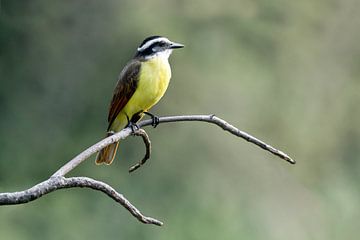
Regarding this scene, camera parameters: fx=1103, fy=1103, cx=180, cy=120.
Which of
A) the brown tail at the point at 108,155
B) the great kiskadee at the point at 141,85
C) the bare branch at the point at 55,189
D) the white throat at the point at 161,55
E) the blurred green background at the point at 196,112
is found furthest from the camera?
the blurred green background at the point at 196,112

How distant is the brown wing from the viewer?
12.6 ft

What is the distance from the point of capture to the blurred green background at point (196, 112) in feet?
35.2

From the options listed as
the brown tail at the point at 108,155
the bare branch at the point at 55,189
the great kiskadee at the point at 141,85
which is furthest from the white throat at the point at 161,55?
the bare branch at the point at 55,189

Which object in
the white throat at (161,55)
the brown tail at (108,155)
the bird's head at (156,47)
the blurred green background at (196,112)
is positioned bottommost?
the brown tail at (108,155)

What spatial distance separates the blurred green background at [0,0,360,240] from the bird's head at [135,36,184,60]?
18.9ft

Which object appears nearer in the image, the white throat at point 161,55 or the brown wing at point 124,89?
the brown wing at point 124,89

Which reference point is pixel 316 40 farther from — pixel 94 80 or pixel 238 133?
pixel 238 133

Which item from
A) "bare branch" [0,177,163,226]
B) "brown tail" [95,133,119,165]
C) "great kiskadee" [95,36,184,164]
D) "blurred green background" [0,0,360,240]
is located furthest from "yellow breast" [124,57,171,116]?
"blurred green background" [0,0,360,240]

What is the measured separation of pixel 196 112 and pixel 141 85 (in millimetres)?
7047

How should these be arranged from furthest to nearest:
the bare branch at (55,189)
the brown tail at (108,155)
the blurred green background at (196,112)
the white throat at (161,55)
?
the blurred green background at (196,112), the white throat at (161,55), the brown tail at (108,155), the bare branch at (55,189)

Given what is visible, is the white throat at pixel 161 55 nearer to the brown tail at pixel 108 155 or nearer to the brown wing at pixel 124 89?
the brown wing at pixel 124 89

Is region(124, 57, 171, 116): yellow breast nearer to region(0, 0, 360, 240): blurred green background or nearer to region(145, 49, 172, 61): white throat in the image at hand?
region(145, 49, 172, 61): white throat

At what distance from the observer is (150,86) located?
3785mm

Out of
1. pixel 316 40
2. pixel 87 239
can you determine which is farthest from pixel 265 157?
pixel 316 40
